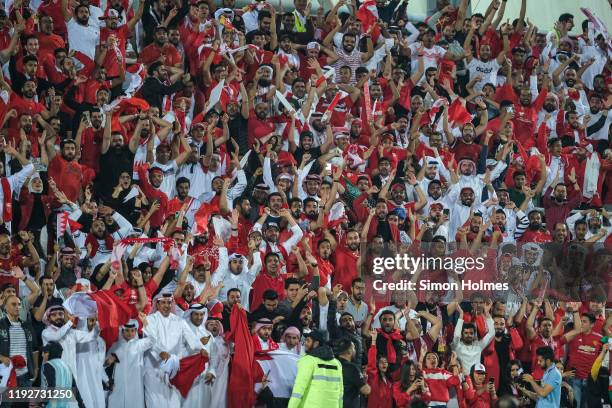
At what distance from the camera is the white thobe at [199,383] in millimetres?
13211

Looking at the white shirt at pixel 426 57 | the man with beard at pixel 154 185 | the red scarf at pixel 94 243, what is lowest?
the red scarf at pixel 94 243

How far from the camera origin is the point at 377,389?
13.9 meters

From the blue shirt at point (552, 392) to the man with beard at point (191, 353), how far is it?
351 cm

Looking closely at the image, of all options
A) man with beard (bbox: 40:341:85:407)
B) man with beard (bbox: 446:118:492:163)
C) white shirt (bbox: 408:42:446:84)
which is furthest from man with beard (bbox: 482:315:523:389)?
man with beard (bbox: 40:341:85:407)

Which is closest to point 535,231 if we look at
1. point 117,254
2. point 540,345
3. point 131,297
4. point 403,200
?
point 403,200

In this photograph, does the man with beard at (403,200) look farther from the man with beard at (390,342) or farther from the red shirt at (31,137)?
the red shirt at (31,137)

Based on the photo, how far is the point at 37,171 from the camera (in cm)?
1441

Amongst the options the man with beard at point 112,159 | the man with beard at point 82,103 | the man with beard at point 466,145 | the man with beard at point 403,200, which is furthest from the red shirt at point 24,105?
the man with beard at point 466,145

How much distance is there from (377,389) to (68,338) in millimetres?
3197

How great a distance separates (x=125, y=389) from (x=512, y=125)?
291 inches

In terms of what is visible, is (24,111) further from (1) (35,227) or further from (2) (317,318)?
(2) (317,318)

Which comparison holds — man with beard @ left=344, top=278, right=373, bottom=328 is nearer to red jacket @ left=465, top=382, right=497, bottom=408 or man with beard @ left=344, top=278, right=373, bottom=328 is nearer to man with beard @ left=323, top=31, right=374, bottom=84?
red jacket @ left=465, top=382, right=497, bottom=408

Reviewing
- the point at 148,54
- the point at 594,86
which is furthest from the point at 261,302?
the point at 594,86

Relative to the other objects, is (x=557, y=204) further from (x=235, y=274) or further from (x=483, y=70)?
(x=235, y=274)
